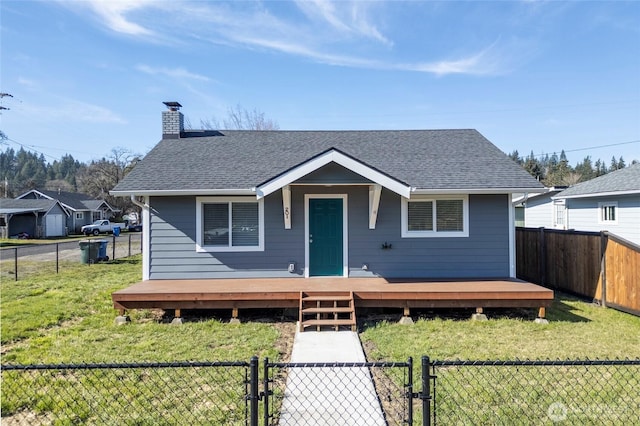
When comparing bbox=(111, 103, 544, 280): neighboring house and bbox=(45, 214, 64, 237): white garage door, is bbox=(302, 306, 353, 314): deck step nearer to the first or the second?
bbox=(111, 103, 544, 280): neighboring house

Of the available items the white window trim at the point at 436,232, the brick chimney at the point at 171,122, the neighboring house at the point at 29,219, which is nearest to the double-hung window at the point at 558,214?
the white window trim at the point at 436,232

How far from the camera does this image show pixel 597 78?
1639cm

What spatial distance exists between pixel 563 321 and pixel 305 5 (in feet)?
31.1

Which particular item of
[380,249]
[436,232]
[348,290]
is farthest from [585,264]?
[348,290]

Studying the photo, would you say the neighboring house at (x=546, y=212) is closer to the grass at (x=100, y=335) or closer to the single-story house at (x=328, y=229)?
the single-story house at (x=328, y=229)

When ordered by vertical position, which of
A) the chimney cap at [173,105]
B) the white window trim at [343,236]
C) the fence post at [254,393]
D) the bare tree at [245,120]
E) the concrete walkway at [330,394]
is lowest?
the concrete walkway at [330,394]

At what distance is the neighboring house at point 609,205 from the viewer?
11891 millimetres

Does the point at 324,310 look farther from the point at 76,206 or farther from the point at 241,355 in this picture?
the point at 76,206

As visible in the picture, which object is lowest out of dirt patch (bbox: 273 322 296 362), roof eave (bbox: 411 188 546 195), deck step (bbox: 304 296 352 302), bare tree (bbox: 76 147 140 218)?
dirt patch (bbox: 273 322 296 362)

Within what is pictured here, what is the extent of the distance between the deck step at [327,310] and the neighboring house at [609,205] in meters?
→ 11.4

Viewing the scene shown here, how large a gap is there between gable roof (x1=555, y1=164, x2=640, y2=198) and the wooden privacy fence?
203 inches

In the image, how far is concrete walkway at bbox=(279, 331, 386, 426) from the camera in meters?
3.29

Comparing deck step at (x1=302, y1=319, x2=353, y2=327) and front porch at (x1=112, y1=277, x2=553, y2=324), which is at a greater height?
front porch at (x1=112, y1=277, x2=553, y2=324)

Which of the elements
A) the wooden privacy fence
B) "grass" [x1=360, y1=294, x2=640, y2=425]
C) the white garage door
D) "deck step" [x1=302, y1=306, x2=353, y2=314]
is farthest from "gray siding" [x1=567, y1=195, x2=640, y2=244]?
the white garage door
